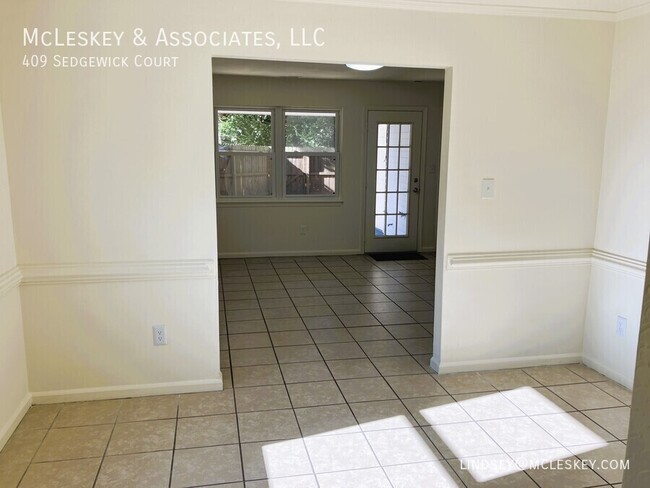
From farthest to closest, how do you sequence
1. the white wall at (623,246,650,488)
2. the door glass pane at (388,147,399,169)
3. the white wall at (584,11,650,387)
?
the door glass pane at (388,147,399,169) → the white wall at (584,11,650,387) → the white wall at (623,246,650,488)

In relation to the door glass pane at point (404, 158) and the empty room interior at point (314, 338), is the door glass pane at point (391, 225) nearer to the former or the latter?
the door glass pane at point (404, 158)

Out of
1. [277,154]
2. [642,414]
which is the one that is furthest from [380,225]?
[642,414]

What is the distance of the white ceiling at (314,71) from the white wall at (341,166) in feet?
0.92

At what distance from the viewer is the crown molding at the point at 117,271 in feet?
9.09

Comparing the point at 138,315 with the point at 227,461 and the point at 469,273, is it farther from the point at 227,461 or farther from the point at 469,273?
the point at 469,273

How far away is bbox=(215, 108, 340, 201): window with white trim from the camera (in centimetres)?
659

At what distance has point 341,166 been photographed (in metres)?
Answer: 6.81

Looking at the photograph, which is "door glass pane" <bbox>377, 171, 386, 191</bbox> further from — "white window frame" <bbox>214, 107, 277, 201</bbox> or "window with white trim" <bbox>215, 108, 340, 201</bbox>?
"white window frame" <bbox>214, 107, 277, 201</bbox>

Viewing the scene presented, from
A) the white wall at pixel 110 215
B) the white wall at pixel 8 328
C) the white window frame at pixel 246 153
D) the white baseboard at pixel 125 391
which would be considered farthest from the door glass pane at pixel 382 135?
the white wall at pixel 8 328

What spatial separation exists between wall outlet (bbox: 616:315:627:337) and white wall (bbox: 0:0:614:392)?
30cm

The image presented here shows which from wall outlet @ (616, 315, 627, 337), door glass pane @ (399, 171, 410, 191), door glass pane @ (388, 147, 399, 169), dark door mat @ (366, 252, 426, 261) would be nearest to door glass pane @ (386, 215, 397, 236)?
dark door mat @ (366, 252, 426, 261)

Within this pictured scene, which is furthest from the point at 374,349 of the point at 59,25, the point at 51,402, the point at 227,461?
the point at 59,25

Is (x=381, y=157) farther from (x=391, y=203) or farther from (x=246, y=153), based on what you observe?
(x=246, y=153)

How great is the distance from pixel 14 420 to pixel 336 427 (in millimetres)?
1621
